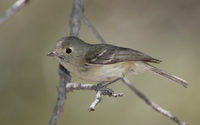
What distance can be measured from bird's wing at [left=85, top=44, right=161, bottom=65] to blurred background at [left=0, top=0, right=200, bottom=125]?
3.68 ft

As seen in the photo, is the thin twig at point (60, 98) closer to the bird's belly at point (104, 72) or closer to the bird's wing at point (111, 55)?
the bird's belly at point (104, 72)

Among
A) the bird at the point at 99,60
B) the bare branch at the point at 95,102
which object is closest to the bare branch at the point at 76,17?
the bird at the point at 99,60

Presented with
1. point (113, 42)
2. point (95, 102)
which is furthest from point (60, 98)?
point (113, 42)

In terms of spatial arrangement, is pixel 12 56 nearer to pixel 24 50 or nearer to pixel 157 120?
pixel 24 50

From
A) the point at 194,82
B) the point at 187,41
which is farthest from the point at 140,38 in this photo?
the point at 194,82

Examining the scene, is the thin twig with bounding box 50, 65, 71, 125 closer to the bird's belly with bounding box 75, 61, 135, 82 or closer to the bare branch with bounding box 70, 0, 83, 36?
the bird's belly with bounding box 75, 61, 135, 82

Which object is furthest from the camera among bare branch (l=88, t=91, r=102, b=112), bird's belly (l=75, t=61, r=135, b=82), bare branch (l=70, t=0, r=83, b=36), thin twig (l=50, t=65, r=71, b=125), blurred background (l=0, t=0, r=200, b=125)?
blurred background (l=0, t=0, r=200, b=125)

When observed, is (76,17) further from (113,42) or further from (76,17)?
(113,42)

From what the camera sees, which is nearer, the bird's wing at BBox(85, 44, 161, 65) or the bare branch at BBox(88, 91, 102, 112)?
the bare branch at BBox(88, 91, 102, 112)

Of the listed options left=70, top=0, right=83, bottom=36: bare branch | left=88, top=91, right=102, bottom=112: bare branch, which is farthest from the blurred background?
left=88, top=91, right=102, bottom=112: bare branch

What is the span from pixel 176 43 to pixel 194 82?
751 mm

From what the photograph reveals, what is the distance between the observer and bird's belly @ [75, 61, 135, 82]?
10.5 ft

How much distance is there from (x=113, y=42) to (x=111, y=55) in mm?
1773

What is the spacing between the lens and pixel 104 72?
3240 millimetres
